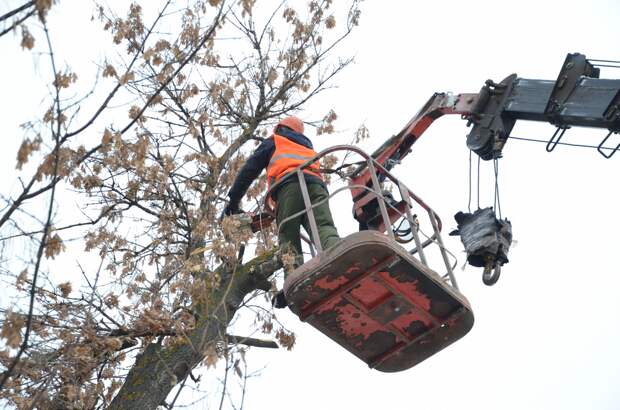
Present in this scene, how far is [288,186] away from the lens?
352 inches

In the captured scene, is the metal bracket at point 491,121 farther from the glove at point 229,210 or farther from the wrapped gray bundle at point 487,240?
the glove at point 229,210

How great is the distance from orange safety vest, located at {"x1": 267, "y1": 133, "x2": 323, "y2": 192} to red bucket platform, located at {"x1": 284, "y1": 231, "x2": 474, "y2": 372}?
1370mm

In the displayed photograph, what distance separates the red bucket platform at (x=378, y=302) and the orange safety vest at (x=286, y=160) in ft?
4.49

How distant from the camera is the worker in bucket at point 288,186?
8695 mm

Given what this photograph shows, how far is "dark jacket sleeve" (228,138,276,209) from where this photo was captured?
30.9 feet

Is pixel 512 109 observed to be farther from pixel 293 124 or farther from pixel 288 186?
pixel 288 186

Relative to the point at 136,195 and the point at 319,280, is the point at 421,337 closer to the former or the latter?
the point at 319,280

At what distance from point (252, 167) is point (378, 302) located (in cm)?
195

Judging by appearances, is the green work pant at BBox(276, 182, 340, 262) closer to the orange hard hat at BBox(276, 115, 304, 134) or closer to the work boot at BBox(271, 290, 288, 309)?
the work boot at BBox(271, 290, 288, 309)

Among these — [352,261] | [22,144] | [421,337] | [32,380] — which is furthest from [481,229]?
[22,144]

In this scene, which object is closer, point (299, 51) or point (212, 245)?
point (212, 245)

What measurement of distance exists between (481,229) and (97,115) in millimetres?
4634

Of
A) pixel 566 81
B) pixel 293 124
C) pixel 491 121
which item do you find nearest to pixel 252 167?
pixel 293 124

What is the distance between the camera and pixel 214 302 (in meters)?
9.37
